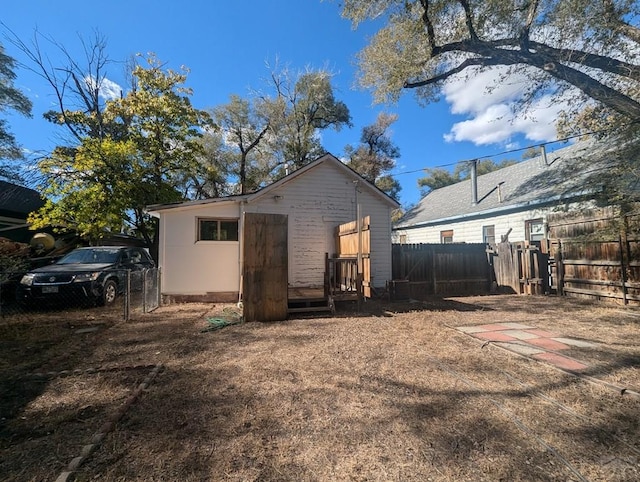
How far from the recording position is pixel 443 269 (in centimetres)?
1096

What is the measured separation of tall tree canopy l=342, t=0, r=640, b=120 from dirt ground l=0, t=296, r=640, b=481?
5.25m

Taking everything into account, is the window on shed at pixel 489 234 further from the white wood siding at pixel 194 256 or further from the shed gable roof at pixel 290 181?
the white wood siding at pixel 194 256

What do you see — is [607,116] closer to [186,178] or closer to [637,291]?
[637,291]

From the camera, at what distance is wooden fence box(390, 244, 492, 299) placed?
35.2ft

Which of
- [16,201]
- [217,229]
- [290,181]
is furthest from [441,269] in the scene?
[16,201]

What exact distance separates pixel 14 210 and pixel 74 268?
1037 centimetres

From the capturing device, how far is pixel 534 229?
39.1 ft

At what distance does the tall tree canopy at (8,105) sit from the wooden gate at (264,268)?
14150 mm

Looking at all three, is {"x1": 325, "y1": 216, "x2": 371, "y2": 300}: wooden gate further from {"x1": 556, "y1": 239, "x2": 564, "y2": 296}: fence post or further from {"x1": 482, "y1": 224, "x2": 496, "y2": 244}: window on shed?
{"x1": 482, "y1": 224, "x2": 496, "y2": 244}: window on shed

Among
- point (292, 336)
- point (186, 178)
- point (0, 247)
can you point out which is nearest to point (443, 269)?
point (292, 336)

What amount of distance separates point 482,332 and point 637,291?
16.9ft

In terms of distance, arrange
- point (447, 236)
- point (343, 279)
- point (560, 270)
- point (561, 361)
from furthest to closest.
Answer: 1. point (447, 236)
2. point (560, 270)
3. point (343, 279)
4. point (561, 361)

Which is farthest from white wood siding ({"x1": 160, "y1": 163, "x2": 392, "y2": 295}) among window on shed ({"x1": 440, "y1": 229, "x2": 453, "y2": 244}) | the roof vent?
window on shed ({"x1": 440, "y1": 229, "x2": 453, "y2": 244})

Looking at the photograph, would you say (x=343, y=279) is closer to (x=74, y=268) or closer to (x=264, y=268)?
(x=264, y=268)
